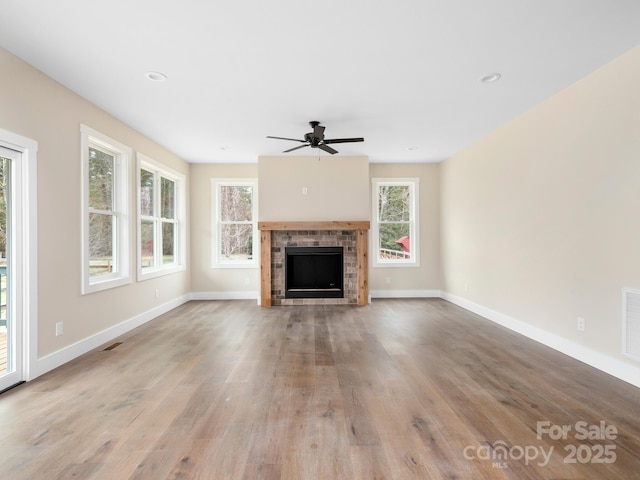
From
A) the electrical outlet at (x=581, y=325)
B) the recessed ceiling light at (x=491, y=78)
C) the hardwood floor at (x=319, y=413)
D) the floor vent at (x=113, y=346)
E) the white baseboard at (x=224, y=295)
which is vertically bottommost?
the floor vent at (x=113, y=346)

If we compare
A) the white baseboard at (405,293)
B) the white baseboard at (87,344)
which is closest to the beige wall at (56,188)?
the white baseboard at (87,344)

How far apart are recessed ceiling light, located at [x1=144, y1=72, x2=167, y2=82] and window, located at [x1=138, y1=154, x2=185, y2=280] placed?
1750 mm

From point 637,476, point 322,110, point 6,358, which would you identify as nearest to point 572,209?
point 637,476

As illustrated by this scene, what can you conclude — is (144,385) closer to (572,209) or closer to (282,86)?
(282,86)

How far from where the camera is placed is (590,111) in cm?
297

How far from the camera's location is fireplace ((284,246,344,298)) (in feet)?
19.1

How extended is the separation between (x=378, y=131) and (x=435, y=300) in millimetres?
3331

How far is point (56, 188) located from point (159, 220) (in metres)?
2.19

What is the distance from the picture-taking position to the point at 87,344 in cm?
338

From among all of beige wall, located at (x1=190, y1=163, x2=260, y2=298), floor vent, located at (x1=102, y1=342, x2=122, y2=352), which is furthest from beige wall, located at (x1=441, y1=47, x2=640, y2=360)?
floor vent, located at (x1=102, y1=342, x2=122, y2=352)

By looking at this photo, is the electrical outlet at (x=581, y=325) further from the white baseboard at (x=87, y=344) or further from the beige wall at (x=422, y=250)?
the white baseboard at (x=87, y=344)

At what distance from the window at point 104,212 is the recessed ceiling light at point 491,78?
13.1 feet

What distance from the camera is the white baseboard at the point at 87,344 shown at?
2.81 metres

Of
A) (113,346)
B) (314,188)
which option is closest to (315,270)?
(314,188)
